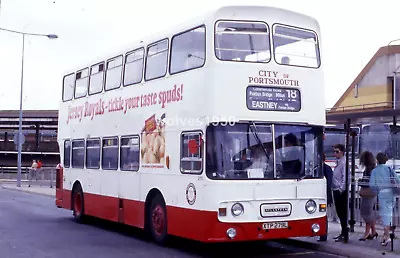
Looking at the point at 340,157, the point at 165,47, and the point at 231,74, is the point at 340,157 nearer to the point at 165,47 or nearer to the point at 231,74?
the point at 231,74

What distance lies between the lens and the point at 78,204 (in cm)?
1769

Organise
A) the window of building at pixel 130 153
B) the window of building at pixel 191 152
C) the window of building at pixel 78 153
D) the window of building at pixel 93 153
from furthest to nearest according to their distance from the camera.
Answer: the window of building at pixel 78 153, the window of building at pixel 93 153, the window of building at pixel 130 153, the window of building at pixel 191 152

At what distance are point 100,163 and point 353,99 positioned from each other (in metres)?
32.7

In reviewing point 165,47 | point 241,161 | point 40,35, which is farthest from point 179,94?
point 40,35

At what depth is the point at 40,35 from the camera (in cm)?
3734

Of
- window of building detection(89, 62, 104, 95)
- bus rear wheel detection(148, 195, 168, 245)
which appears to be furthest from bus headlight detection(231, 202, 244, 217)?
window of building detection(89, 62, 104, 95)

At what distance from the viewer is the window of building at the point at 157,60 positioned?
42.2ft

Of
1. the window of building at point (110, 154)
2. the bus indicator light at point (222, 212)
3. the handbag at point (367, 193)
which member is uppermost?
the window of building at point (110, 154)

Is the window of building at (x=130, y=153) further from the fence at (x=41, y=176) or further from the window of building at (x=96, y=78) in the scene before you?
the fence at (x=41, y=176)

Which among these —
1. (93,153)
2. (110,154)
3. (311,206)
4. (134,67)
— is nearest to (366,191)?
(311,206)

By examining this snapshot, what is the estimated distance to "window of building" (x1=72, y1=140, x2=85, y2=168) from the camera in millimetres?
17266

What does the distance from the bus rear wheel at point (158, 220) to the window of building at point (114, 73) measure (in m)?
3.63

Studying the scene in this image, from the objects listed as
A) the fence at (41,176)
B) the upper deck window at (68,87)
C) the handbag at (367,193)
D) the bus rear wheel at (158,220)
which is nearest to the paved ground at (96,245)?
the bus rear wheel at (158,220)

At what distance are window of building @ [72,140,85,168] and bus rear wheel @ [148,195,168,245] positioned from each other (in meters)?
4.71
